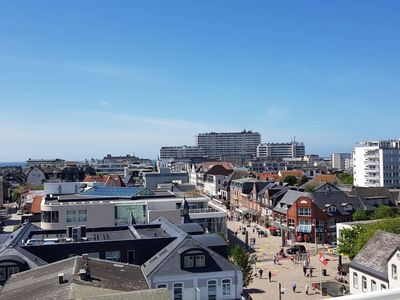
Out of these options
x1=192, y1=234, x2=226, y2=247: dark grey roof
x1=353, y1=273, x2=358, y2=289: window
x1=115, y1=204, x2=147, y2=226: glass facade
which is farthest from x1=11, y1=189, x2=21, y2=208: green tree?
x1=353, y1=273, x2=358, y2=289: window

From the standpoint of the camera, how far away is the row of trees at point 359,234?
38.5 meters

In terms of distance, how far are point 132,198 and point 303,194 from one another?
25847 mm

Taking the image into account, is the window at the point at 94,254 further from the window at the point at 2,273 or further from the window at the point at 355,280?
the window at the point at 355,280

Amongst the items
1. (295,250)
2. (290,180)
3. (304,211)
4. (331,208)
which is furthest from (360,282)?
(290,180)

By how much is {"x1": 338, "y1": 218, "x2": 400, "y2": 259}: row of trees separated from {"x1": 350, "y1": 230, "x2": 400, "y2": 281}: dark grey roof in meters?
5.13

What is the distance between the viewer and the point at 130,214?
4844 cm

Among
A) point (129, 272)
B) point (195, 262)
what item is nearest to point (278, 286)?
point (195, 262)

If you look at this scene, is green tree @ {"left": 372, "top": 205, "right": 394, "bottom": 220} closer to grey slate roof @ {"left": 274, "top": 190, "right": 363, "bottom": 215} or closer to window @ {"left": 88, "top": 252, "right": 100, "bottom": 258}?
grey slate roof @ {"left": 274, "top": 190, "right": 363, "bottom": 215}

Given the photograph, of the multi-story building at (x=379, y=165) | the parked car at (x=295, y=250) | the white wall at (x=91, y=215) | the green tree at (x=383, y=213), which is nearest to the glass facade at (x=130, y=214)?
the white wall at (x=91, y=215)

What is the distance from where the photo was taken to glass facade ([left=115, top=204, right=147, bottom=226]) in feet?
157

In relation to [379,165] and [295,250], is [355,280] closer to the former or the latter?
[295,250]

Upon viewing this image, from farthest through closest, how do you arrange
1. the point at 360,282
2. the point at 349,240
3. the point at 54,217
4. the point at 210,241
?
the point at 54,217 < the point at 349,240 < the point at 360,282 < the point at 210,241

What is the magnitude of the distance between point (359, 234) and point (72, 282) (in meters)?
30.0

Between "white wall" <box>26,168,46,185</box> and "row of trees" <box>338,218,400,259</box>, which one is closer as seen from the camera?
"row of trees" <box>338,218,400,259</box>
